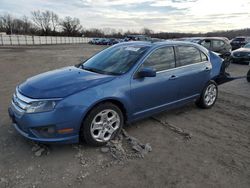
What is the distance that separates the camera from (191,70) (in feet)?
15.6

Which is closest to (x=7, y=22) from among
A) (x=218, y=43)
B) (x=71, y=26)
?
(x=71, y=26)

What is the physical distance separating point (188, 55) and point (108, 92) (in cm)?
230

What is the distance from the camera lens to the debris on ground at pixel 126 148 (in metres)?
3.32

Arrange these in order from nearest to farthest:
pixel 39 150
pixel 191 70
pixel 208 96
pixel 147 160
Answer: pixel 147 160
pixel 39 150
pixel 191 70
pixel 208 96

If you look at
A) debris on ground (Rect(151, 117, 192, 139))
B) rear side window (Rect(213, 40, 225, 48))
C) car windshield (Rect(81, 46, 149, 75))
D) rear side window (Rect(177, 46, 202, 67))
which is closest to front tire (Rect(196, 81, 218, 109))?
rear side window (Rect(177, 46, 202, 67))

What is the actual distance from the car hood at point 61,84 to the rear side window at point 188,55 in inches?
69.2

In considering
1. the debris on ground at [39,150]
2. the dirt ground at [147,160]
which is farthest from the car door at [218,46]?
the debris on ground at [39,150]

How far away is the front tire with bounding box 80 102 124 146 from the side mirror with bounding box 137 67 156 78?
69cm

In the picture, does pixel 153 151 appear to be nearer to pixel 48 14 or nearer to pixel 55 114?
pixel 55 114

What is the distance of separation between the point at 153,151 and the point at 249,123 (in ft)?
7.90

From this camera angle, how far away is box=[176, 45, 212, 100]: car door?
15.0ft

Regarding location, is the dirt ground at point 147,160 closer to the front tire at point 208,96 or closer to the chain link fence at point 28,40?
the front tire at point 208,96

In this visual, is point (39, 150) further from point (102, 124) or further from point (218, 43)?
point (218, 43)

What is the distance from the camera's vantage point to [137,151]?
3418 mm
